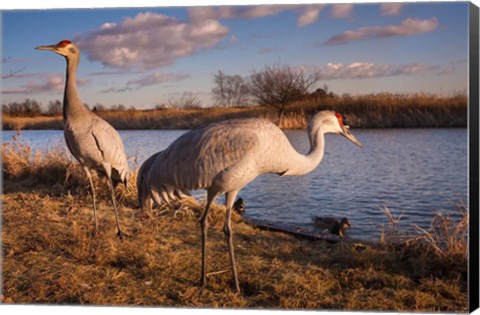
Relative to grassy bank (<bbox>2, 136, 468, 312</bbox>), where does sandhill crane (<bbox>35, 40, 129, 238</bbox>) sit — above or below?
above

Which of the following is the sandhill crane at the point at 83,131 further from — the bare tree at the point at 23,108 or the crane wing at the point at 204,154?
the crane wing at the point at 204,154

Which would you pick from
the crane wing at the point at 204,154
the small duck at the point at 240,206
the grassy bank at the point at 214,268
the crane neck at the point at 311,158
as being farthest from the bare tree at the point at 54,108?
the crane neck at the point at 311,158

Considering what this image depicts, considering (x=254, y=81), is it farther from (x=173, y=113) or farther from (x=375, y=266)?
(x=375, y=266)

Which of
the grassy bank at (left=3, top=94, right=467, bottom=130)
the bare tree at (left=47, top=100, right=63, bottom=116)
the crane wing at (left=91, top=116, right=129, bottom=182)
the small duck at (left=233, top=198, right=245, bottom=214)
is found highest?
the bare tree at (left=47, top=100, right=63, bottom=116)

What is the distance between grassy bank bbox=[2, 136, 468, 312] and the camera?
353 centimetres

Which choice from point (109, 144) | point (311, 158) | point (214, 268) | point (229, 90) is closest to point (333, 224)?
point (311, 158)

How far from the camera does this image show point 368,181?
4.68m

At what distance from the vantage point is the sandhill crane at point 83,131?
15.0 ft

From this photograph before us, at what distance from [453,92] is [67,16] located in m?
3.02

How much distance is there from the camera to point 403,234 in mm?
4223

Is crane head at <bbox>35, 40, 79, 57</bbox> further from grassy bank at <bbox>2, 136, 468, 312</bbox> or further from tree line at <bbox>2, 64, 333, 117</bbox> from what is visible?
grassy bank at <bbox>2, 136, 468, 312</bbox>

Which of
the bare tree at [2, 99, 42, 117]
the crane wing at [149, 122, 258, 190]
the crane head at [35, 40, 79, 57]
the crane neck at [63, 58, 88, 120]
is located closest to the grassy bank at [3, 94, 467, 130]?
the bare tree at [2, 99, 42, 117]

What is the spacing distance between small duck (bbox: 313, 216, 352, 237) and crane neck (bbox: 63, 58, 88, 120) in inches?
90.9

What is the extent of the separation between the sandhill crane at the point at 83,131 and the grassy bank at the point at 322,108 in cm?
38
